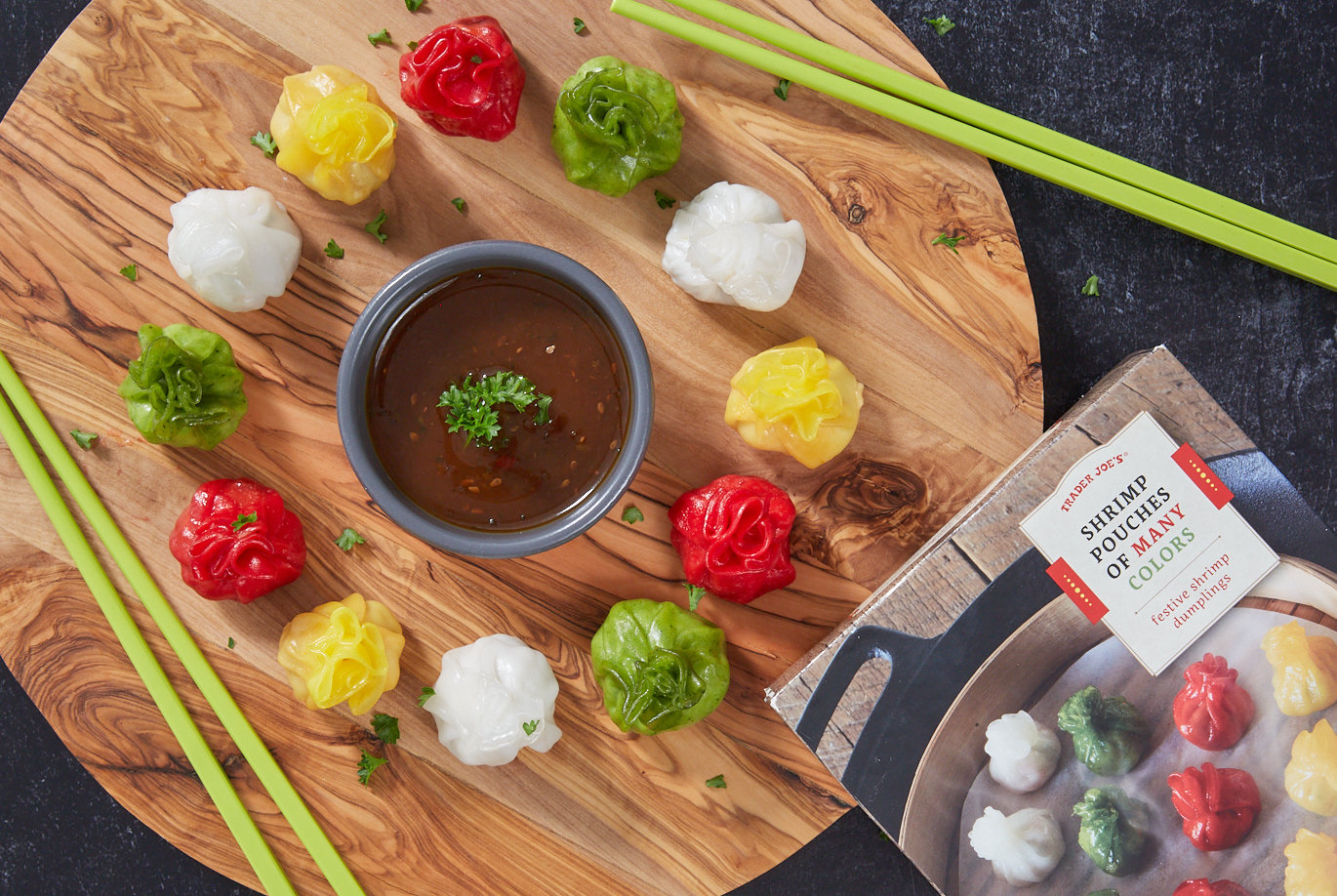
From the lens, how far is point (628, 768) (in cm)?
179

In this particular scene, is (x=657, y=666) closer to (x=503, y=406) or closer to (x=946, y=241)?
(x=503, y=406)

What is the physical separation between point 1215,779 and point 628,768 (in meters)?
1.13

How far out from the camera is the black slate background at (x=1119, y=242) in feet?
→ 7.09

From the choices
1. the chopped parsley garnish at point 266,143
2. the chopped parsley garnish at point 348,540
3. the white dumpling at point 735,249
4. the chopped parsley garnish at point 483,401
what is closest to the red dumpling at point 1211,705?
the white dumpling at point 735,249

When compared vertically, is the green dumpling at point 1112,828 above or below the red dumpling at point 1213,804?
below

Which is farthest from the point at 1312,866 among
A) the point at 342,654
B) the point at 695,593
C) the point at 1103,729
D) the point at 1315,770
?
the point at 342,654

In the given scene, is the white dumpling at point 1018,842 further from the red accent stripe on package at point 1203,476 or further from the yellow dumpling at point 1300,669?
the red accent stripe on package at point 1203,476

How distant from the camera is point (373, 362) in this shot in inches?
63.6

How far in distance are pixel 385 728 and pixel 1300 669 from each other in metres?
1.76

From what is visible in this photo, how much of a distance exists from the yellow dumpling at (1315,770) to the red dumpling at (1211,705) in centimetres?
12

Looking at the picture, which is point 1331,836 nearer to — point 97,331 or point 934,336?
point 934,336

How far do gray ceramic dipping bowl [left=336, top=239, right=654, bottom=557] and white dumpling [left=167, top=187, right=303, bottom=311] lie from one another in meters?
0.26

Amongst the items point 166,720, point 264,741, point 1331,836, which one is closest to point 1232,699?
point 1331,836

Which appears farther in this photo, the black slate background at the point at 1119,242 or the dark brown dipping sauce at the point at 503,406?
the black slate background at the point at 1119,242
